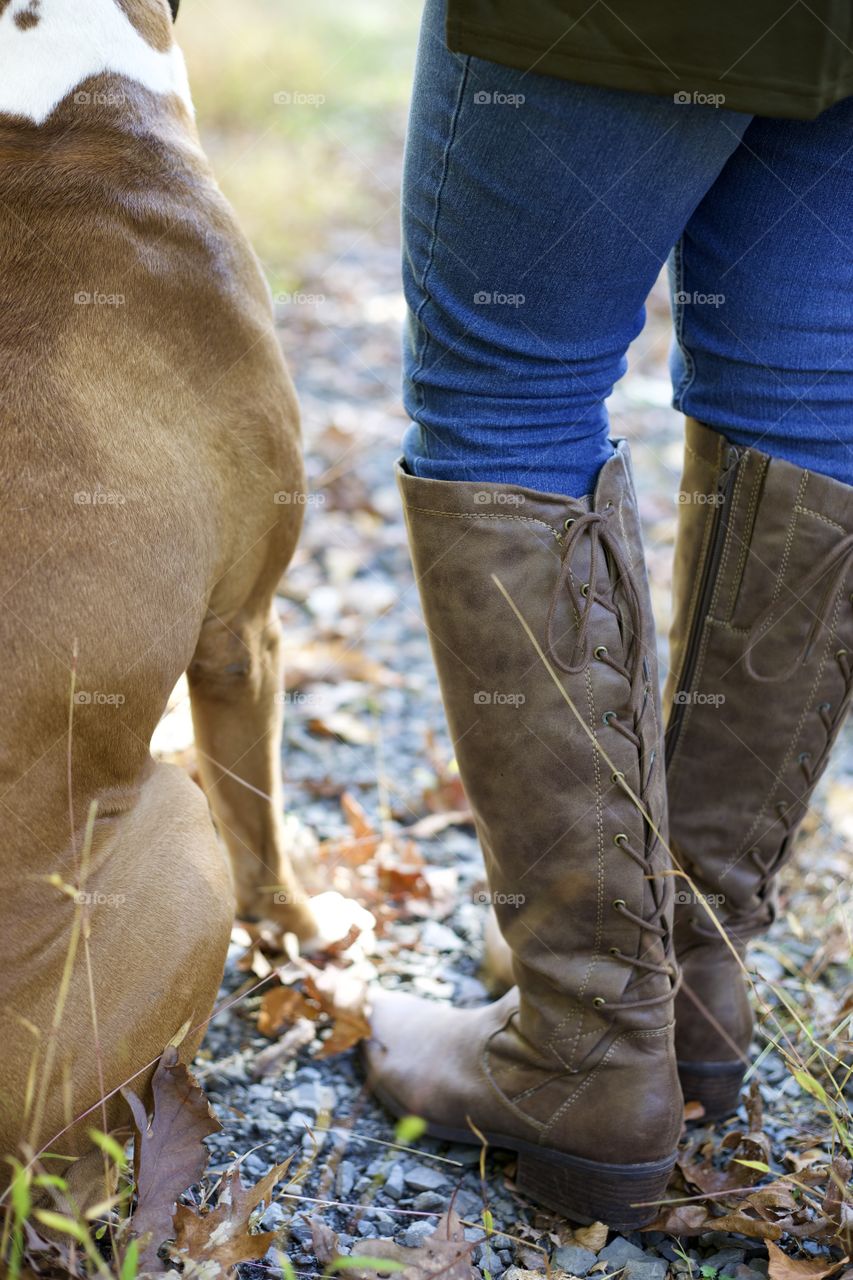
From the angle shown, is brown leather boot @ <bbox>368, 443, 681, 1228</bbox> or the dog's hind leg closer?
brown leather boot @ <bbox>368, 443, 681, 1228</bbox>

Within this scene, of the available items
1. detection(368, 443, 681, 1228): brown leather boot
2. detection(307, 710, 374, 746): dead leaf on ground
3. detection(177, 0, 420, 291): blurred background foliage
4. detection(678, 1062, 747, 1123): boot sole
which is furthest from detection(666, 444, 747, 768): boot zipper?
detection(177, 0, 420, 291): blurred background foliage

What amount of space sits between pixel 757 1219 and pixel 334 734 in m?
1.50

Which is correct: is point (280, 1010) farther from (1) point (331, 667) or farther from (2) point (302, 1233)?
(1) point (331, 667)

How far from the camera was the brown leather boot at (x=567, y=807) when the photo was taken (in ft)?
4.39

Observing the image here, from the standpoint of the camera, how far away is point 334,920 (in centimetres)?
201

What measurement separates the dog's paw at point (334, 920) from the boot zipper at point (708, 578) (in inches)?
26.6

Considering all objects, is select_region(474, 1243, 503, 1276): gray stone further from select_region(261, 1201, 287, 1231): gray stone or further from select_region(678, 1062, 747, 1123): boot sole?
select_region(678, 1062, 747, 1123): boot sole

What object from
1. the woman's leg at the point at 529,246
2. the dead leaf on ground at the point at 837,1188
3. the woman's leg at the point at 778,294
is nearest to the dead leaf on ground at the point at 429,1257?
the dead leaf on ground at the point at 837,1188

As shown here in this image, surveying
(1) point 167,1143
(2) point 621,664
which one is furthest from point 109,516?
(1) point 167,1143

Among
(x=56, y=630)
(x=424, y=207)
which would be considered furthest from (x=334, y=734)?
(x=424, y=207)

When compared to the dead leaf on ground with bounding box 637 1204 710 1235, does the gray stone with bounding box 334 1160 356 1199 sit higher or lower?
lower

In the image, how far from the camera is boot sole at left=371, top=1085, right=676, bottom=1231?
58.3 inches

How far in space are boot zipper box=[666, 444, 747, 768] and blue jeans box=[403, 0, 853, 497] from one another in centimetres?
4

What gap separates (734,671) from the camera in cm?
156
